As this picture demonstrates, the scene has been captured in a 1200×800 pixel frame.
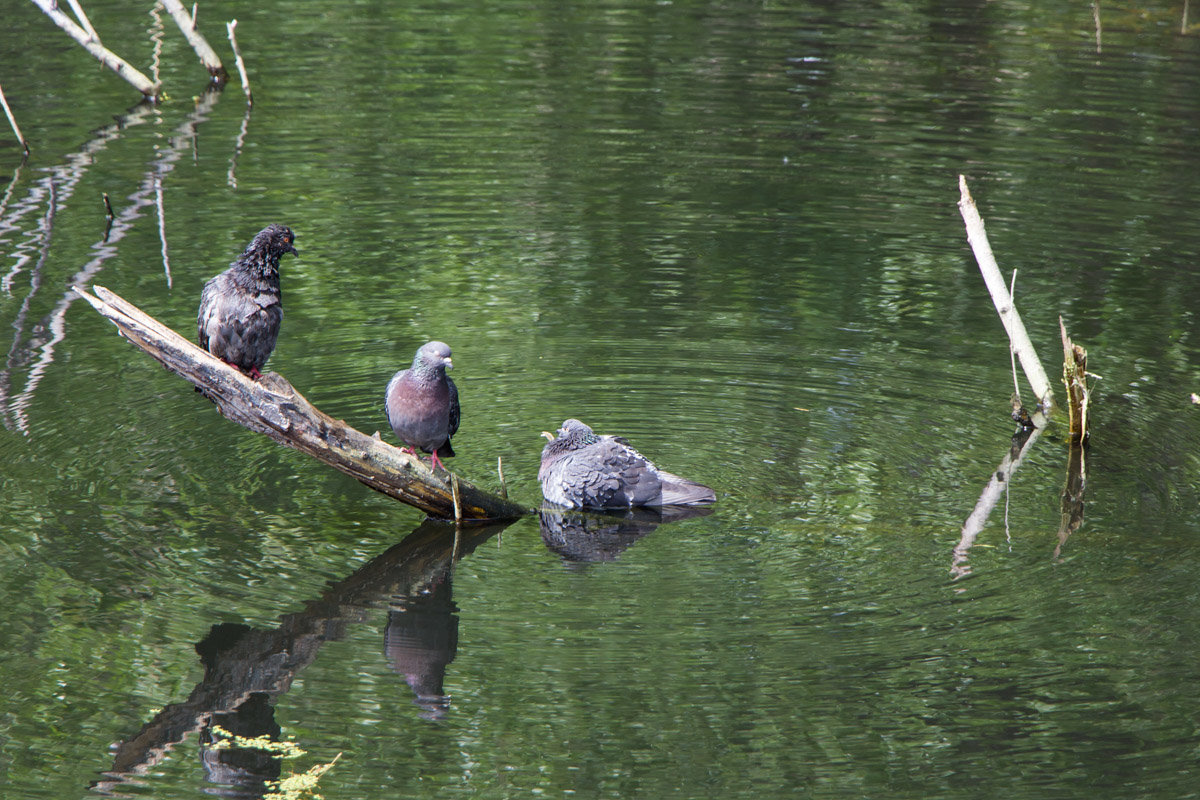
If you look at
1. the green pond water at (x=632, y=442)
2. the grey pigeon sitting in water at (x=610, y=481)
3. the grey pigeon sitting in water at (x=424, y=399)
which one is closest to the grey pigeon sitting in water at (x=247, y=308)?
the grey pigeon sitting in water at (x=424, y=399)

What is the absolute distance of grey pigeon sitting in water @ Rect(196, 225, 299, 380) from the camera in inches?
265

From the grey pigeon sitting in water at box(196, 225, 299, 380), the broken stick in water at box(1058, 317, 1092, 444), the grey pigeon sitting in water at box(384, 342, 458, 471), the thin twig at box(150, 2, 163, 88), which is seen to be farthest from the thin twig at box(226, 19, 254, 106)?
the broken stick in water at box(1058, 317, 1092, 444)

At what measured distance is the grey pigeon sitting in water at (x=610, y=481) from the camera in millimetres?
7090

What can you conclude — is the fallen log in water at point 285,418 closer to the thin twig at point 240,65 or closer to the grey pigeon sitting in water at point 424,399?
the grey pigeon sitting in water at point 424,399

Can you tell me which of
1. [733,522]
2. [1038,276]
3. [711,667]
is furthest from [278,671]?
[1038,276]

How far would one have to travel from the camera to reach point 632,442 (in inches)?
319

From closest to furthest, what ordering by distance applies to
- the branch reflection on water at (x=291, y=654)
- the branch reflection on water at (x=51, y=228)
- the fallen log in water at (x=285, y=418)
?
1. the branch reflection on water at (x=291, y=654)
2. the fallen log in water at (x=285, y=418)
3. the branch reflection on water at (x=51, y=228)

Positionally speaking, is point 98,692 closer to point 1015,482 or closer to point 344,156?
point 1015,482

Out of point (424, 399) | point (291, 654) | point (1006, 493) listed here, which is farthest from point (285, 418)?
point (1006, 493)

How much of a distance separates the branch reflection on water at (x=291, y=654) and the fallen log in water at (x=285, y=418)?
35cm

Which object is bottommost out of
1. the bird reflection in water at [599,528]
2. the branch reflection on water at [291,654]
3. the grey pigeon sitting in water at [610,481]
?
the bird reflection in water at [599,528]

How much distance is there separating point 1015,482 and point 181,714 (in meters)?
4.78

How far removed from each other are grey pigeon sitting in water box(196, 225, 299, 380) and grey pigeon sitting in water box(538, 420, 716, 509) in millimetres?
1703

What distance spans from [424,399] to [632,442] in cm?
177
